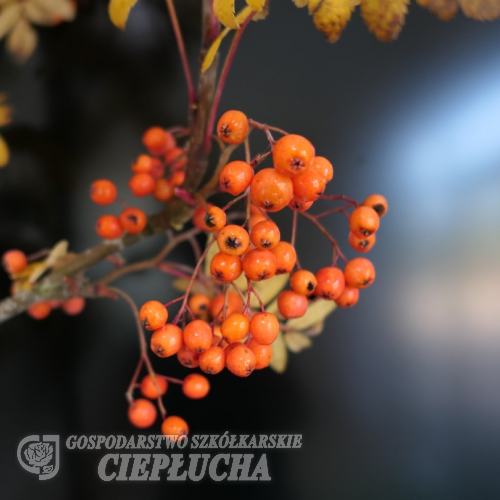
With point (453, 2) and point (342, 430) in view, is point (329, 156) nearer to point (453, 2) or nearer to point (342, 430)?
point (453, 2)

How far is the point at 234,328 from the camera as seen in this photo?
378 mm

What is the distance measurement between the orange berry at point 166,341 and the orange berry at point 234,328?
0.05 metres

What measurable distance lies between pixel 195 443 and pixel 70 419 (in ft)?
0.69

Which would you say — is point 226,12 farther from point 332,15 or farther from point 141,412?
point 141,412

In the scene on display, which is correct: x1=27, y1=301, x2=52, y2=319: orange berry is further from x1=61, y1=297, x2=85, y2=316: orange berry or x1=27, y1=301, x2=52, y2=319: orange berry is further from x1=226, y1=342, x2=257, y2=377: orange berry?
x1=226, y1=342, x2=257, y2=377: orange berry

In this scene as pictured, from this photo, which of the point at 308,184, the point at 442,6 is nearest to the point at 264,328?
the point at 308,184

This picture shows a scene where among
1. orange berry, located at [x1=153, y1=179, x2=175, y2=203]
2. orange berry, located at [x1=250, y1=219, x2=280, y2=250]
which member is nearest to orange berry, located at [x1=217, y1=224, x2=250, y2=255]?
orange berry, located at [x1=250, y1=219, x2=280, y2=250]

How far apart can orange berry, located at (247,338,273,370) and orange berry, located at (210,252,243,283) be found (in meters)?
0.08

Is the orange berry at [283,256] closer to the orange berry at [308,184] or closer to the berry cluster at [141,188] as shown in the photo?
the orange berry at [308,184]

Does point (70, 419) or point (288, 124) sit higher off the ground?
point (288, 124)

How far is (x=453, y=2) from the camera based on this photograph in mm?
548

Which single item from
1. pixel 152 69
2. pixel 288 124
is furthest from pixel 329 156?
pixel 152 69

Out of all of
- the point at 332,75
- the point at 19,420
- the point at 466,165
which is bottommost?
the point at 19,420

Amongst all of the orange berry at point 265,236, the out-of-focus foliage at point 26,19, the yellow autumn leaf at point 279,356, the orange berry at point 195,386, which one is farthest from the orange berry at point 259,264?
the out-of-focus foliage at point 26,19
